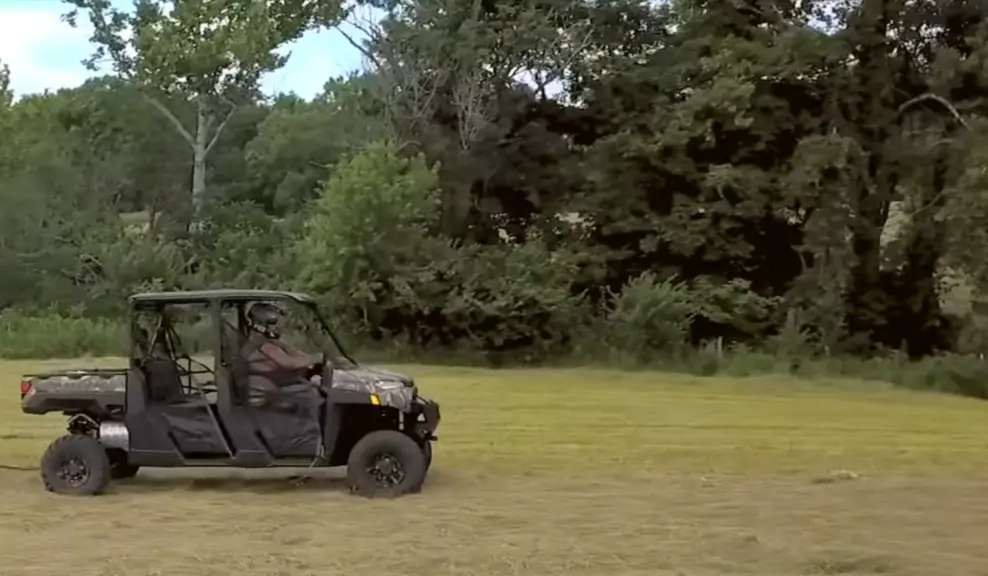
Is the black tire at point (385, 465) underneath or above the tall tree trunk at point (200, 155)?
underneath

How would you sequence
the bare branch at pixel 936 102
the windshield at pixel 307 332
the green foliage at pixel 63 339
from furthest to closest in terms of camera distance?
1. the bare branch at pixel 936 102
2. the green foliage at pixel 63 339
3. the windshield at pixel 307 332

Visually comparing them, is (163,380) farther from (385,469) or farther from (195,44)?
(195,44)

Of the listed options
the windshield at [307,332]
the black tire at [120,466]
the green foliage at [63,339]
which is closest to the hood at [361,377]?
the windshield at [307,332]

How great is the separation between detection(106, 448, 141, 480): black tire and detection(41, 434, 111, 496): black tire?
0.34ft

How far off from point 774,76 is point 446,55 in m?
6.51

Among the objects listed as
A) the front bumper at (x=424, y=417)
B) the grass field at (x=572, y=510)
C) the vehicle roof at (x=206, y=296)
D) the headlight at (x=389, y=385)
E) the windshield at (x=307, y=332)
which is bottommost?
the grass field at (x=572, y=510)

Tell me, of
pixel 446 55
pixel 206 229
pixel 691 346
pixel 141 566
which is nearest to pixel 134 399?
pixel 141 566

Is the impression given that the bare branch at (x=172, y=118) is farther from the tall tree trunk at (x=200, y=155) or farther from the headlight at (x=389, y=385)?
the headlight at (x=389, y=385)

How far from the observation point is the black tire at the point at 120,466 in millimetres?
8898

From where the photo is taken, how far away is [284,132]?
33781 millimetres

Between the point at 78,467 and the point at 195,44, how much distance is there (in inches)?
979

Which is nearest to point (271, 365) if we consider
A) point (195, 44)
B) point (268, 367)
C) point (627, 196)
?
point (268, 367)

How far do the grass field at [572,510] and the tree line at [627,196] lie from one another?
10435mm

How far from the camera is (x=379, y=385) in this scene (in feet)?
28.3
